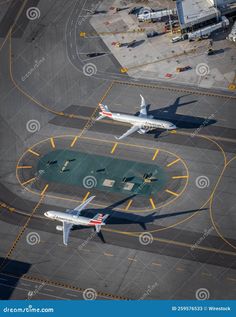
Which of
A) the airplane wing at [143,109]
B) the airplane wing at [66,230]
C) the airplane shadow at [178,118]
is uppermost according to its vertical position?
the airplane wing at [66,230]

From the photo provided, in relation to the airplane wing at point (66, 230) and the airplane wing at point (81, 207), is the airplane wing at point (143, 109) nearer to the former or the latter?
the airplane wing at point (81, 207)

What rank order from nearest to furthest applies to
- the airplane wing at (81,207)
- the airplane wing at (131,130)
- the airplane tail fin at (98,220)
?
1. the airplane tail fin at (98,220)
2. the airplane wing at (81,207)
3. the airplane wing at (131,130)

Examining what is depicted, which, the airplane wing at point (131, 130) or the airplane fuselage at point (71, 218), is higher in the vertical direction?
the airplane fuselage at point (71, 218)

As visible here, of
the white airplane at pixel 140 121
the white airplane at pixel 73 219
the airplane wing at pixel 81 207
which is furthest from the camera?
the white airplane at pixel 140 121

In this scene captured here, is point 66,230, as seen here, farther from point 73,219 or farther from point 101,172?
point 101,172

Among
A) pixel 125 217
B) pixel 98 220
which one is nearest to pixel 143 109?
pixel 125 217

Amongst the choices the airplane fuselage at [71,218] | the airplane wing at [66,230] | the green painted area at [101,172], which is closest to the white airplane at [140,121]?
the green painted area at [101,172]

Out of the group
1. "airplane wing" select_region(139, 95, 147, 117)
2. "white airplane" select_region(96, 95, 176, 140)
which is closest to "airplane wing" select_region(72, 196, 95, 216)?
"white airplane" select_region(96, 95, 176, 140)

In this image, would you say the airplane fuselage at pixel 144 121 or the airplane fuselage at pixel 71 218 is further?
the airplane fuselage at pixel 144 121
